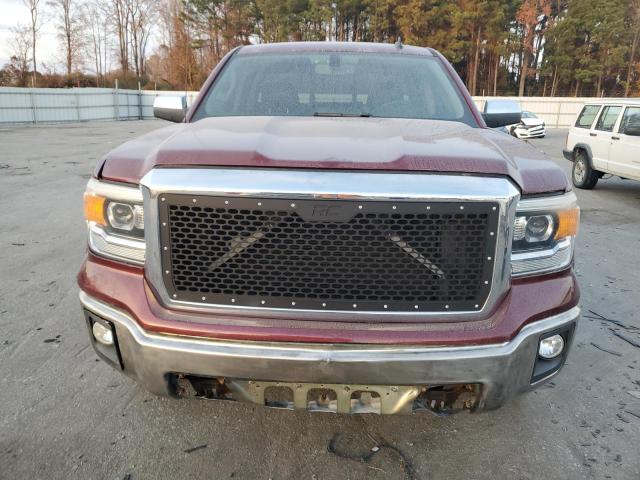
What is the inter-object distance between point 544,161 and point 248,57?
2.23 metres

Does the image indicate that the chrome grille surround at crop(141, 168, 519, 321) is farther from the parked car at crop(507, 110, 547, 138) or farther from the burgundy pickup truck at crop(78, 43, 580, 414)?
the parked car at crop(507, 110, 547, 138)

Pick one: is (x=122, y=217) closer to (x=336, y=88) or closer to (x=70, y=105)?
(x=336, y=88)

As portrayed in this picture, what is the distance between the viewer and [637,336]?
3525 millimetres

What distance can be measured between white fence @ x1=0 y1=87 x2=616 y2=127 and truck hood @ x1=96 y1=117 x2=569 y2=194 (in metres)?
19.0

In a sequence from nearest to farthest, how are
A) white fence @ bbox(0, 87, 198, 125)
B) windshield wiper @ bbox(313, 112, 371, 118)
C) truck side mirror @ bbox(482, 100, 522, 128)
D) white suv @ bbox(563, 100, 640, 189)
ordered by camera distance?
windshield wiper @ bbox(313, 112, 371, 118)
truck side mirror @ bbox(482, 100, 522, 128)
white suv @ bbox(563, 100, 640, 189)
white fence @ bbox(0, 87, 198, 125)

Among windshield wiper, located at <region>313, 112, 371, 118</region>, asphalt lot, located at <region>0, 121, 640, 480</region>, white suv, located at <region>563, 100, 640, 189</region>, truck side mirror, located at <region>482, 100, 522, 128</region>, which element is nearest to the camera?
asphalt lot, located at <region>0, 121, 640, 480</region>

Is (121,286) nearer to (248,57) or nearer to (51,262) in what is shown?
(248,57)

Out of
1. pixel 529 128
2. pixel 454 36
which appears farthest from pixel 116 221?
pixel 454 36

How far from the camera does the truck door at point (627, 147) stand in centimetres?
869

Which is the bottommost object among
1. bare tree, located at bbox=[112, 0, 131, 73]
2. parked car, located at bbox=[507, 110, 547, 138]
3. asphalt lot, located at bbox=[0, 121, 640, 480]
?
asphalt lot, located at bbox=[0, 121, 640, 480]

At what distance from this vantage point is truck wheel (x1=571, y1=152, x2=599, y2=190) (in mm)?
10141

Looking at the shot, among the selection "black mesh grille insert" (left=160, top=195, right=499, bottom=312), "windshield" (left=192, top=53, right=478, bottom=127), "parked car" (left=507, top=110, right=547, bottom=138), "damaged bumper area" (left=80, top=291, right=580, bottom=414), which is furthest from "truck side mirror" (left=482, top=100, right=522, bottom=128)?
"parked car" (left=507, top=110, right=547, bottom=138)

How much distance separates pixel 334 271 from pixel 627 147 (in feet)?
29.3

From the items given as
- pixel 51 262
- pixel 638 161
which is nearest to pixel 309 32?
pixel 638 161
